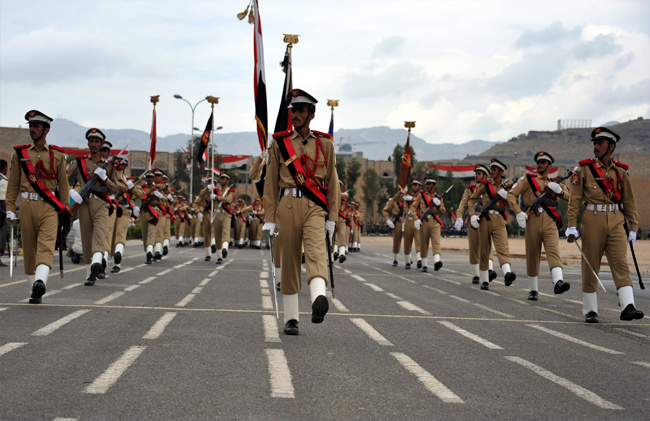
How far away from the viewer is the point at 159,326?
7660 millimetres

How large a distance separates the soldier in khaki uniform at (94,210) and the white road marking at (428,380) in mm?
6751

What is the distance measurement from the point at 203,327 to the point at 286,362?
1.96m

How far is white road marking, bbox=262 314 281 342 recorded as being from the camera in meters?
7.15

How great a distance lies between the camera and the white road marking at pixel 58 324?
7064 mm

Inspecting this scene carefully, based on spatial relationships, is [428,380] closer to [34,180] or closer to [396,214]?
[34,180]

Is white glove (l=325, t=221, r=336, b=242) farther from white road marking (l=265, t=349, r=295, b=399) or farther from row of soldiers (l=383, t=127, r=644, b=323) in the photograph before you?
row of soldiers (l=383, t=127, r=644, b=323)

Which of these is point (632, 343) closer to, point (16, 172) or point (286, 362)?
point (286, 362)

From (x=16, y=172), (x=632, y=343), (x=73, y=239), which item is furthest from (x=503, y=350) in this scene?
(x=73, y=239)

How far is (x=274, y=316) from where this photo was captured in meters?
8.80

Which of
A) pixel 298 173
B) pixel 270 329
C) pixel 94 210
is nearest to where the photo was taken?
pixel 298 173

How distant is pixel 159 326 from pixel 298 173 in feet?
6.90

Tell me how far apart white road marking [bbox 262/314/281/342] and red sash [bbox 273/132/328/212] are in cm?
134

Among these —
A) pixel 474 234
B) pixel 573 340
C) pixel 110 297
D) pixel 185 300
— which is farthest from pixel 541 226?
pixel 110 297

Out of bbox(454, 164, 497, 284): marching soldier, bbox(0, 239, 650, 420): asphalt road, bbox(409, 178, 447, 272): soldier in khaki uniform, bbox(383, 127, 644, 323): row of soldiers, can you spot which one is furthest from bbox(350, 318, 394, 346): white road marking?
bbox(409, 178, 447, 272): soldier in khaki uniform
